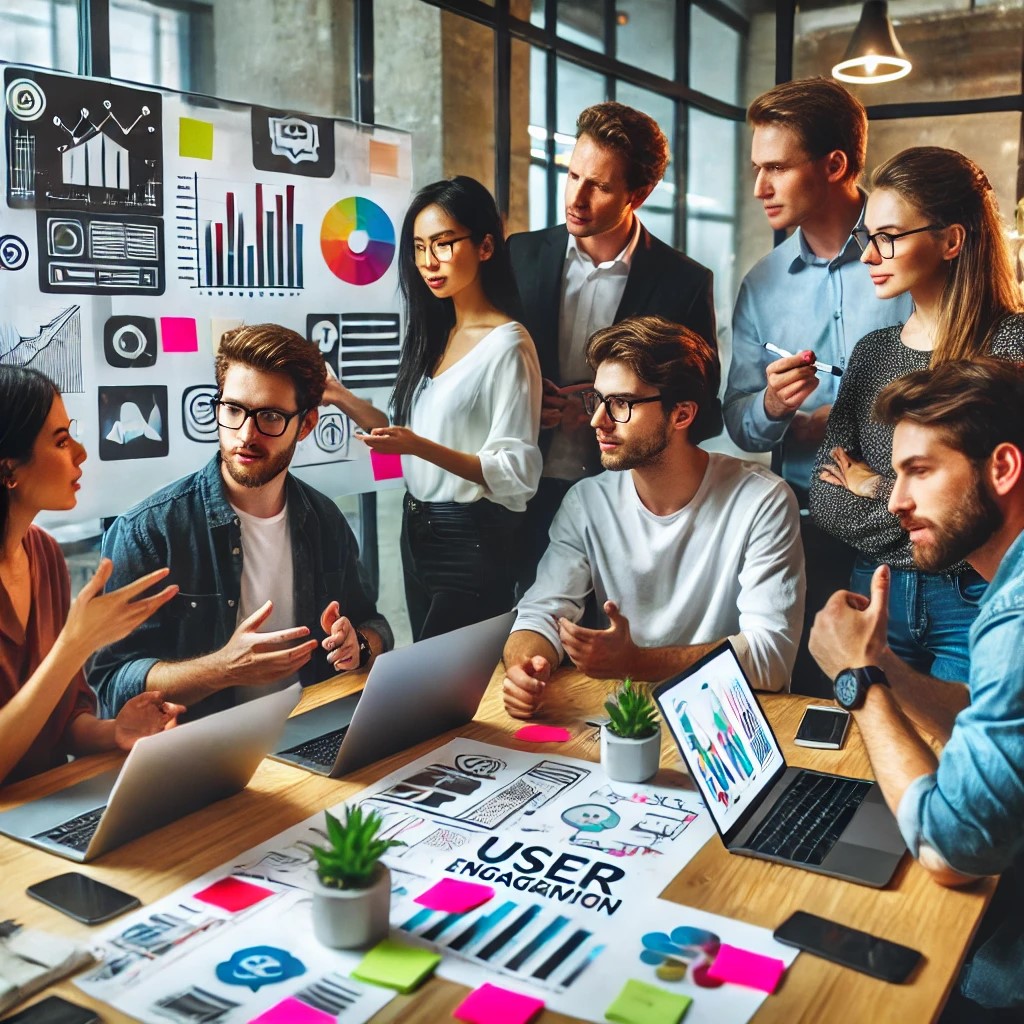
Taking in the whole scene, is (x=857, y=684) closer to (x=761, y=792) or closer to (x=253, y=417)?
(x=761, y=792)

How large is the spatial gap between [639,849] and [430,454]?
59.6 inches

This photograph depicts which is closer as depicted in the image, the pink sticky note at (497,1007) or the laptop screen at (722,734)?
the pink sticky note at (497,1007)

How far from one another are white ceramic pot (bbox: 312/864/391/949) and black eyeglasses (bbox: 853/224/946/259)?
206 centimetres

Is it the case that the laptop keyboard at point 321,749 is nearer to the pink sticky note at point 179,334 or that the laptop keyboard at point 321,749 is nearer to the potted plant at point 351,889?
the potted plant at point 351,889

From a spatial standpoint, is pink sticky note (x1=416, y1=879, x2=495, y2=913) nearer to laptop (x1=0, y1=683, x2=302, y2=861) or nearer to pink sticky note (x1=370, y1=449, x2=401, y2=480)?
laptop (x1=0, y1=683, x2=302, y2=861)

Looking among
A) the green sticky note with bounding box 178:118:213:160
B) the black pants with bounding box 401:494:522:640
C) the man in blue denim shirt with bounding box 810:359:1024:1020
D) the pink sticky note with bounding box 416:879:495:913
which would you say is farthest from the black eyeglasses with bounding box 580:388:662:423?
the pink sticky note with bounding box 416:879:495:913

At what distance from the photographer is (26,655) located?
198cm

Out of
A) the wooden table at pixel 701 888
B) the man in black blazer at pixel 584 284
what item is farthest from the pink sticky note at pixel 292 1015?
the man in black blazer at pixel 584 284

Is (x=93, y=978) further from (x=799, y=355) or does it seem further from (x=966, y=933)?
(x=799, y=355)

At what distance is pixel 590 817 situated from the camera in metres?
1.72

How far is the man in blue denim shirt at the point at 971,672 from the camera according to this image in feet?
4.89

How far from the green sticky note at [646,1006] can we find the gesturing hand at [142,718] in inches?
42.2

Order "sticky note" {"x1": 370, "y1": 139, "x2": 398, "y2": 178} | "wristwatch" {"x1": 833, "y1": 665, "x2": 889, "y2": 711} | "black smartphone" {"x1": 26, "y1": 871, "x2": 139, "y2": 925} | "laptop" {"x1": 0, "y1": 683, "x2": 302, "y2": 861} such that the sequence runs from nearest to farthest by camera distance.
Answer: "black smartphone" {"x1": 26, "y1": 871, "x2": 139, "y2": 925}, "laptop" {"x1": 0, "y1": 683, "x2": 302, "y2": 861}, "wristwatch" {"x1": 833, "y1": 665, "x2": 889, "y2": 711}, "sticky note" {"x1": 370, "y1": 139, "x2": 398, "y2": 178}

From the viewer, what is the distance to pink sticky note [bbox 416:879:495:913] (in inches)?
56.7
